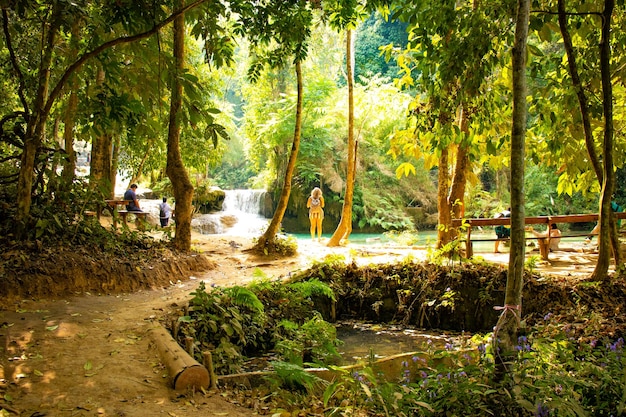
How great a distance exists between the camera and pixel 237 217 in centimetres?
2339

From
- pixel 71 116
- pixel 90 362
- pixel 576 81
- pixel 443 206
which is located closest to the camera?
pixel 90 362

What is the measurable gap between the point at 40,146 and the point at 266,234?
5.55m

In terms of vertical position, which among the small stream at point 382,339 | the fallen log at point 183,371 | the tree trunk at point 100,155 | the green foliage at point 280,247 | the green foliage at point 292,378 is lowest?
the small stream at point 382,339

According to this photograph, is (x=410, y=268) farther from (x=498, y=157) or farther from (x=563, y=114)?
(x=563, y=114)

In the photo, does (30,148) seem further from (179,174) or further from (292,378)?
(292,378)

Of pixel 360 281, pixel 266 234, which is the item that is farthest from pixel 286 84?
pixel 360 281

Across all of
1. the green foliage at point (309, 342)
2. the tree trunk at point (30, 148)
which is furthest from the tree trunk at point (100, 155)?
the green foliage at point (309, 342)

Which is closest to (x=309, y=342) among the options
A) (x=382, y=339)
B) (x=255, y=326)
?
(x=255, y=326)

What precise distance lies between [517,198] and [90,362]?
4001 mm

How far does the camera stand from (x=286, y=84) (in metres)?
28.2

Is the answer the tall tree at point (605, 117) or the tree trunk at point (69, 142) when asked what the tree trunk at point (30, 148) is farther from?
the tall tree at point (605, 117)

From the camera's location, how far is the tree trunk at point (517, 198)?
3559 millimetres

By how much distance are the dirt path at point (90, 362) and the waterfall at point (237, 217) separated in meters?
13.5

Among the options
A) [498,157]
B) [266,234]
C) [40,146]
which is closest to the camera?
[40,146]
